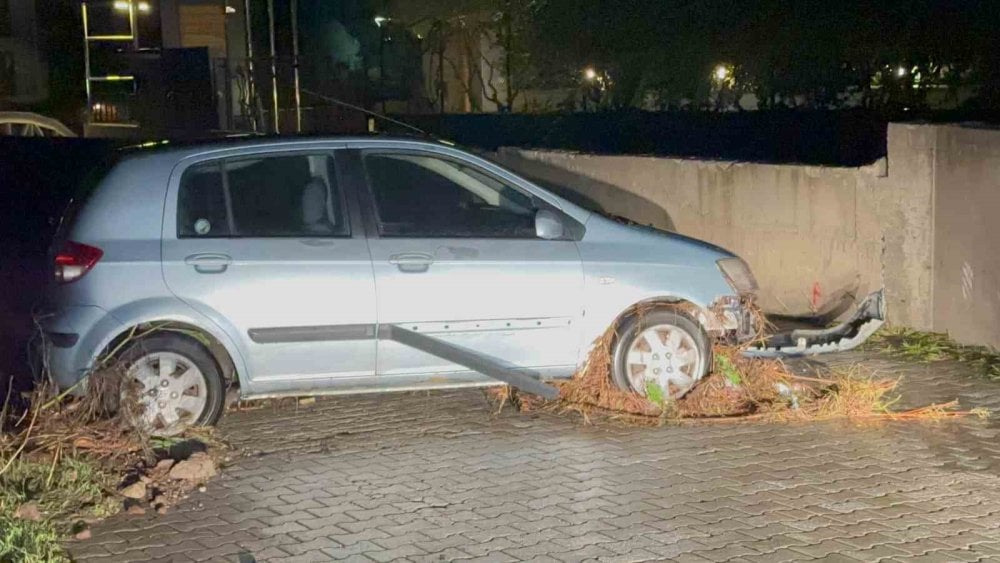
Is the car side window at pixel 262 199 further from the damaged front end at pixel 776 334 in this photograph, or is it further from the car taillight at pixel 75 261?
the damaged front end at pixel 776 334

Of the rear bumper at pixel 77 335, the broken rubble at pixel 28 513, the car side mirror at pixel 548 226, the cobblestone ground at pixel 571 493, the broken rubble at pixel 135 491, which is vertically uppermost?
the car side mirror at pixel 548 226

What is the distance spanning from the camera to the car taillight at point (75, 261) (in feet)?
23.8

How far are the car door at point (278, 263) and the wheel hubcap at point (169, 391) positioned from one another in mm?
312

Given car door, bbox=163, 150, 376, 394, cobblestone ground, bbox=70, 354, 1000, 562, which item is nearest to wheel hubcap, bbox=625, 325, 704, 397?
cobblestone ground, bbox=70, 354, 1000, 562

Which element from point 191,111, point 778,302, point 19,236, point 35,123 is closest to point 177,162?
point 778,302

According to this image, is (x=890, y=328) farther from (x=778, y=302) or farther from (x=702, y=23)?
(x=702, y=23)

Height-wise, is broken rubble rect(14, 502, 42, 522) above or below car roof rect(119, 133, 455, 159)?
below

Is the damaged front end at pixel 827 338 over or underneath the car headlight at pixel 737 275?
underneath

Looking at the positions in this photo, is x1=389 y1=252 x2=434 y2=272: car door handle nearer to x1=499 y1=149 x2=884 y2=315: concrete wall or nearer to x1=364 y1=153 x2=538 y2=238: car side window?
x1=364 y1=153 x2=538 y2=238: car side window

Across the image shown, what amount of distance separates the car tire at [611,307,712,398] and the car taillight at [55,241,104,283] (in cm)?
309

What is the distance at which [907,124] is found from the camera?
10102 mm

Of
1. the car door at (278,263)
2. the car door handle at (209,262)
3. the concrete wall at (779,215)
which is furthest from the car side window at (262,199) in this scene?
the concrete wall at (779,215)

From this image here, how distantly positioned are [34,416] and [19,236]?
706 cm

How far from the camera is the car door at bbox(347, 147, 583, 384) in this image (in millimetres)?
7586
